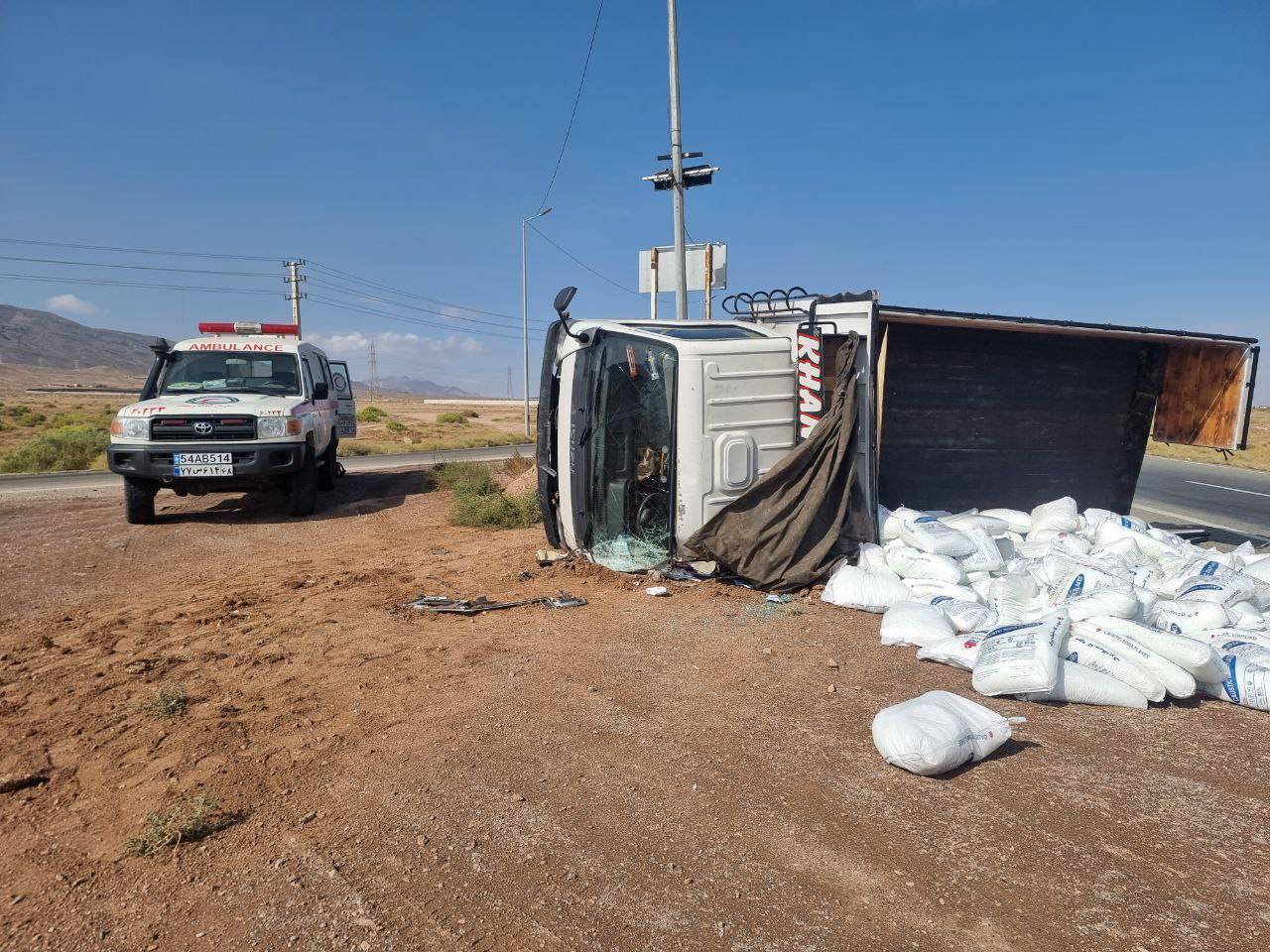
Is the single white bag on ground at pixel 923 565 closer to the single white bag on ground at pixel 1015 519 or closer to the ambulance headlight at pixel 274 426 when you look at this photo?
the single white bag on ground at pixel 1015 519

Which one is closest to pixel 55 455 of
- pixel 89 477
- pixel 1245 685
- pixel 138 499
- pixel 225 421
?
pixel 89 477

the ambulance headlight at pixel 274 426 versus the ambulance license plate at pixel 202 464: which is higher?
the ambulance headlight at pixel 274 426

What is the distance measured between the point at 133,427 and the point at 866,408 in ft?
25.8

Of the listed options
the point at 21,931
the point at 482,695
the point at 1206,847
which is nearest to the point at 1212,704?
the point at 1206,847

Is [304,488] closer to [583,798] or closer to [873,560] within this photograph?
[873,560]

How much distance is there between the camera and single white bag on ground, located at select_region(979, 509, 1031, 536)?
710cm

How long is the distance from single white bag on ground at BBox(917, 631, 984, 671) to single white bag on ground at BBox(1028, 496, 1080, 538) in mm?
2906

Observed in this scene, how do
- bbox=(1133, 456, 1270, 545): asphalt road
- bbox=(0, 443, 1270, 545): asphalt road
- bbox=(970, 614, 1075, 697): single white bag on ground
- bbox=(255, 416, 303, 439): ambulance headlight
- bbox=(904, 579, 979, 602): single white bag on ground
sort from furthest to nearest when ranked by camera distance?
bbox=(0, 443, 1270, 545): asphalt road < bbox=(1133, 456, 1270, 545): asphalt road < bbox=(255, 416, 303, 439): ambulance headlight < bbox=(904, 579, 979, 602): single white bag on ground < bbox=(970, 614, 1075, 697): single white bag on ground

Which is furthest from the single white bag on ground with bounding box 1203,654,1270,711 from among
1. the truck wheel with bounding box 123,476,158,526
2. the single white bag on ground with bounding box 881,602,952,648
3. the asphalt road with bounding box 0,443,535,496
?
the asphalt road with bounding box 0,443,535,496

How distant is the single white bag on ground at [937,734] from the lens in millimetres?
3084

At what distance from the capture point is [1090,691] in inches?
151

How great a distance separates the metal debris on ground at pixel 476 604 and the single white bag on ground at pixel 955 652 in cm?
237

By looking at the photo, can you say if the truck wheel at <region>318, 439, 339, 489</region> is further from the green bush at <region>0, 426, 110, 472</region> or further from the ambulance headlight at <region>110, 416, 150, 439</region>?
the green bush at <region>0, 426, 110, 472</region>

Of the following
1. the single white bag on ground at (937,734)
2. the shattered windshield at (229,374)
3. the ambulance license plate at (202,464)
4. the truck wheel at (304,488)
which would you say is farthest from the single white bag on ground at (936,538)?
the shattered windshield at (229,374)
